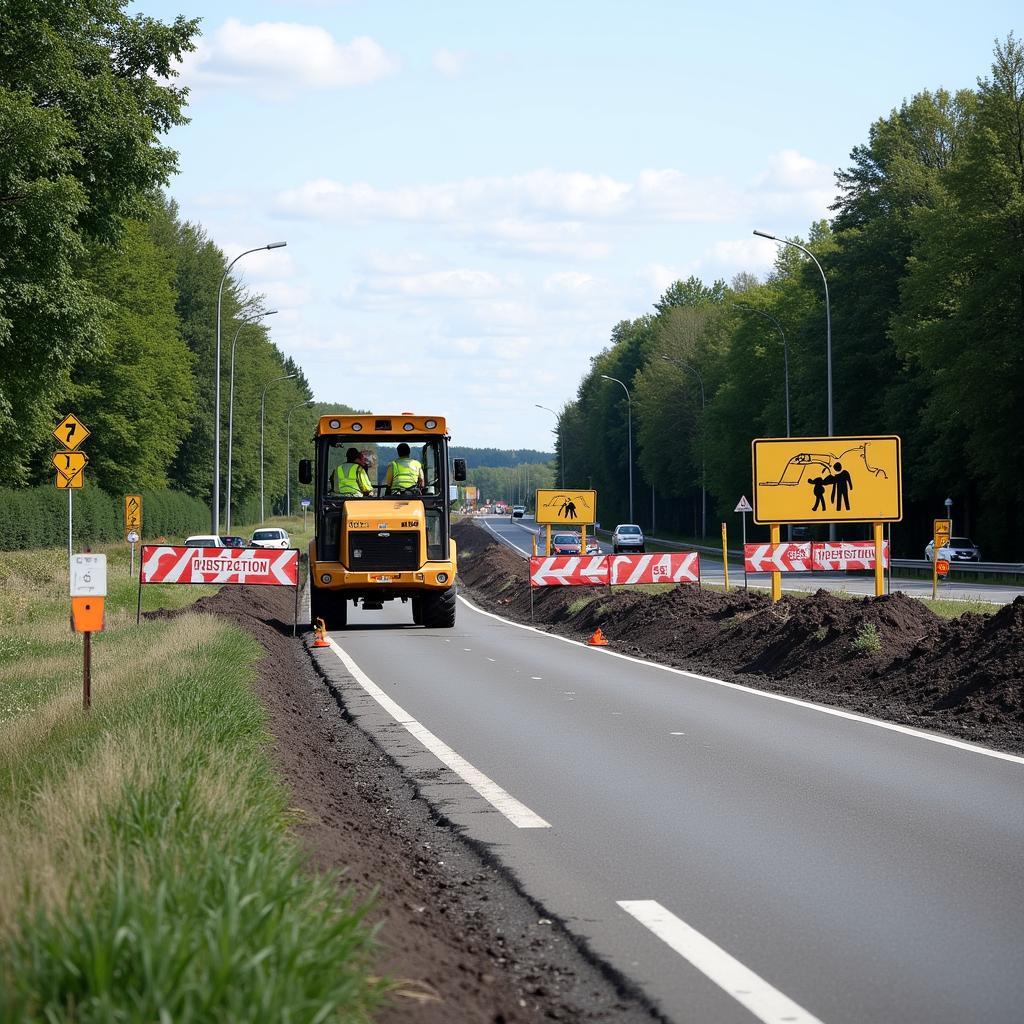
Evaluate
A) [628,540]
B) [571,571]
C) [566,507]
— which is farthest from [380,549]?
[628,540]

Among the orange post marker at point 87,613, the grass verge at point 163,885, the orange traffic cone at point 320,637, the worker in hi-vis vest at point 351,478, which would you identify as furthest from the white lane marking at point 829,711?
the orange post marker at point 87,613

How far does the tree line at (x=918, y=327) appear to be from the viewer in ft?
184

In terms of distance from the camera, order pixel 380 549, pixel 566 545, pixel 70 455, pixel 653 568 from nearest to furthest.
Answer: pixel 380 549 → pixel 70 455 → pixel 653 568 → pixel 566 545

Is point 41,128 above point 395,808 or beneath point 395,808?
above

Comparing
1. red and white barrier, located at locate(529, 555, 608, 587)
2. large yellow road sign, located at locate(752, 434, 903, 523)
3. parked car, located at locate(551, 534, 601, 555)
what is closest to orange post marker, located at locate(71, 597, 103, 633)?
large yellow road sign, located at locate(752, 434, 903, 523)

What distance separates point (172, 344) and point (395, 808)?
69382 millimetres

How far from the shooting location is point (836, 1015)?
17.7 ft

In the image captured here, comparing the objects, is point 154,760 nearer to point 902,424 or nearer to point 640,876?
point 640,876

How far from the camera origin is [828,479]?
23719mm

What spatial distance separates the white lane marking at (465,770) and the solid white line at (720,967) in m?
2.22

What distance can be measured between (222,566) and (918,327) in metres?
40.0

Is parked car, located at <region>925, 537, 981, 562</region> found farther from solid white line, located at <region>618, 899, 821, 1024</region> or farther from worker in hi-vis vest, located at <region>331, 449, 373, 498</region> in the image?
solid white line, located at <region>618, 899, 821, 1024</region>

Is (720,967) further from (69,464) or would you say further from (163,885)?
(69,464)

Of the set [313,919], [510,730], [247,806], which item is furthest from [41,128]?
[313,919]
